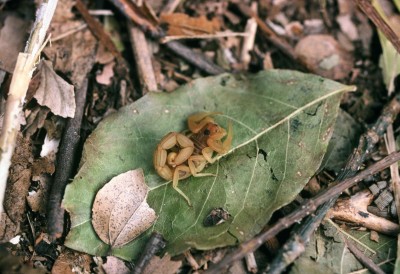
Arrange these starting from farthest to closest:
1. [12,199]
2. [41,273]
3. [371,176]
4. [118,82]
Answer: [118,82] < [371,176] < [12,199] < [41,273]

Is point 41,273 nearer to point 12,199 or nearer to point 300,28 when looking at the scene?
point 12,199

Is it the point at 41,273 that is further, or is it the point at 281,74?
the point at 281,74

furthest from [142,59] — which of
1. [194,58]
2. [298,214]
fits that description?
[298,214]

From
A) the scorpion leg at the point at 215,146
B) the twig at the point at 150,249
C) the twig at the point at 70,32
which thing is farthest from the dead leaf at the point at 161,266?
the twig at the point at 70,32

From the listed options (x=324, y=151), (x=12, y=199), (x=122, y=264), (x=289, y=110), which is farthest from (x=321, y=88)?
(x=12, y=199)

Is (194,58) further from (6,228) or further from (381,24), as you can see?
(6,228)

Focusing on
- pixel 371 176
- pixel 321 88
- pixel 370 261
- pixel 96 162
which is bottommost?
pixel 370 261

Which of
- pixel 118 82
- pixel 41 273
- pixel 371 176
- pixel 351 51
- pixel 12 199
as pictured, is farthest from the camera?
pixel 351 51
